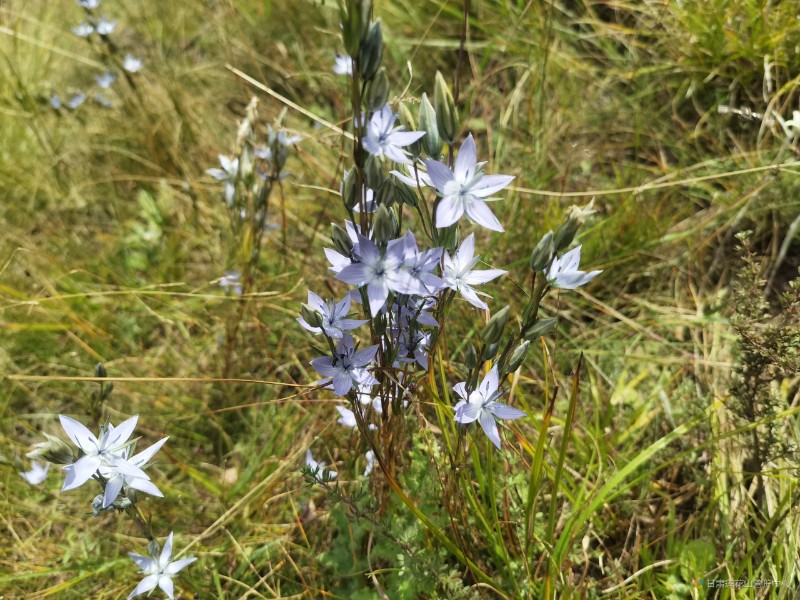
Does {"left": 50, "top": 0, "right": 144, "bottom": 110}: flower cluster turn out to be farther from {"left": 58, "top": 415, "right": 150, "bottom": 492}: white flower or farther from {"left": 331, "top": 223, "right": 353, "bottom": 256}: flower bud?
{"left": 331, "top": 223, "right": 353, "bottom": 256}: flower bud

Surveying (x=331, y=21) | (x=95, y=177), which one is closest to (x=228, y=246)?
(x=95, y=177)

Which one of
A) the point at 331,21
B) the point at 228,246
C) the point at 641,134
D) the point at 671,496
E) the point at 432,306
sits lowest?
the point at 671,496

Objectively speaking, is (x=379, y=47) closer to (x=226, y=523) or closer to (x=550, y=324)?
(x=550, y=324)

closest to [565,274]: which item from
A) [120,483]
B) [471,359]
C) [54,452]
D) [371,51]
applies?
[471,359]

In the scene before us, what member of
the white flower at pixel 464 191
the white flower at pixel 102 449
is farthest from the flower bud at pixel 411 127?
the white flower at pixel 102 449

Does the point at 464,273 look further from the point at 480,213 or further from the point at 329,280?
the point at 329,280

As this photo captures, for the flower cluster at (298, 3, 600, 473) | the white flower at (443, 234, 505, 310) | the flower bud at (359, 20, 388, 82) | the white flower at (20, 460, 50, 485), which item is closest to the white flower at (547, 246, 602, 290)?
the flower cluster at (298, 3, 600, 473)
